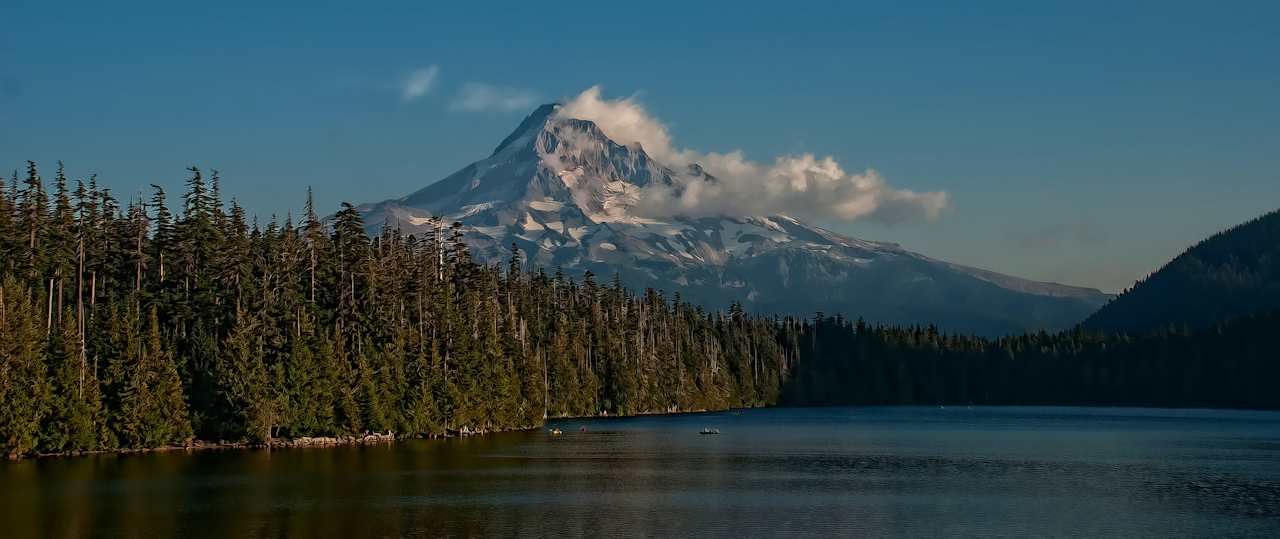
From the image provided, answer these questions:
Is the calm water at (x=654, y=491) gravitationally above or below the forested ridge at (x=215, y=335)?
below

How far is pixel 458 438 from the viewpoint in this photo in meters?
160

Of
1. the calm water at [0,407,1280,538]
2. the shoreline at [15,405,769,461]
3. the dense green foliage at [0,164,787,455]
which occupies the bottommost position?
the calm water at [0,407,1280,538]

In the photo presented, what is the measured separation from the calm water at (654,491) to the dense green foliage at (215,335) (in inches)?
258

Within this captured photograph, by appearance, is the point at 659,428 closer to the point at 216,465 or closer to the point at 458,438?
the point at 458,438

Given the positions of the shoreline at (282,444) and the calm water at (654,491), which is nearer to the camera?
the calm water at (654,491)

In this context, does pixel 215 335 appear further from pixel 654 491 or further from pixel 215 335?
pixel 654 491

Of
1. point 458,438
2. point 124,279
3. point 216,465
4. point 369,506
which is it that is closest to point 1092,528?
point 369,506

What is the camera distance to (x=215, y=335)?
14350 cm

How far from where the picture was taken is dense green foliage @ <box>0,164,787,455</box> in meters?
119

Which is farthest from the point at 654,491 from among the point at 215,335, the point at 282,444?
the point at 215,335

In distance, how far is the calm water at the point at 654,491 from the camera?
246 ft

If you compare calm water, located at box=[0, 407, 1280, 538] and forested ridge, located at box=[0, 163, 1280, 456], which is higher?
forested ridge, located at box=[0, 163, 1280, 456]

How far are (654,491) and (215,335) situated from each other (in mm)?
67769

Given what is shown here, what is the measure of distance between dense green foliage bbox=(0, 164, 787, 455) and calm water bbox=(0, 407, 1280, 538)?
21.5 feet
